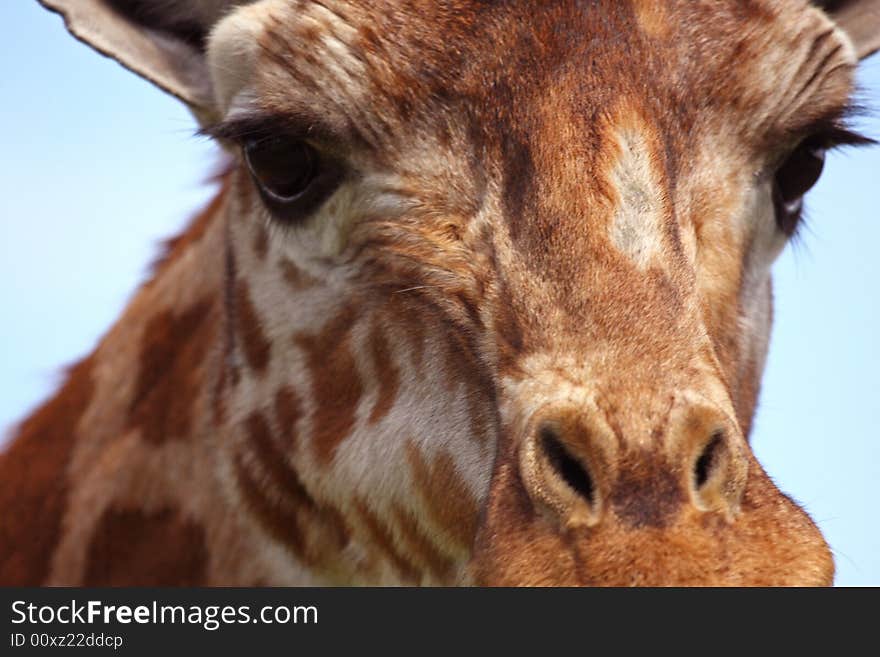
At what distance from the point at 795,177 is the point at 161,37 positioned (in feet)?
7.45

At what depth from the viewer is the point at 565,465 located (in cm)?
309

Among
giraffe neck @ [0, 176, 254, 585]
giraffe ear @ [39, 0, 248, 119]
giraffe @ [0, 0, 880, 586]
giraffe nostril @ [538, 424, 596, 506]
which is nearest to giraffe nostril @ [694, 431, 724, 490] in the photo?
giraffe @ [0, 0, 880, 586]

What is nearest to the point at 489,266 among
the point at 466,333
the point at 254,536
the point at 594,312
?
the point at 466,333

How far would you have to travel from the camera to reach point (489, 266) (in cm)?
366

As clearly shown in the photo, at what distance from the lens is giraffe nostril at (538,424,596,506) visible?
304 centimetres

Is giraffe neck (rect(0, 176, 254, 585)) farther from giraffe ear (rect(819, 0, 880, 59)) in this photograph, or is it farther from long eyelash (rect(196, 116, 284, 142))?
giraffe ear (rect(819, 0, 880, 59))

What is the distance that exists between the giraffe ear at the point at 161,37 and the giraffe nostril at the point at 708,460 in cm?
246

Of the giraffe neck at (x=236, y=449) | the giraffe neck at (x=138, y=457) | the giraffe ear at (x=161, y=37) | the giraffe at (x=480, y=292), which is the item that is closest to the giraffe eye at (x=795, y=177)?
the giraffe at (x=480, y=292)

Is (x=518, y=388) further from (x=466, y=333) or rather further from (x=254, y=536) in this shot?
(x=254, y=536)

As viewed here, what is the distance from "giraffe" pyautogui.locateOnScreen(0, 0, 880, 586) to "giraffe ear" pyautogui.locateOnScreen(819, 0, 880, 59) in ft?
0.03

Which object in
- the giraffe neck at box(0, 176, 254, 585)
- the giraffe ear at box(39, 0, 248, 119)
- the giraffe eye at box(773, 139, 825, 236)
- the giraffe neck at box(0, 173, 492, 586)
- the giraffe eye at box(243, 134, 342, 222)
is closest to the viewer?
the giraffe neck at box(0, 173, 492, 586)

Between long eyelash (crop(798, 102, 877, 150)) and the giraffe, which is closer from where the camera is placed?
the giraffe

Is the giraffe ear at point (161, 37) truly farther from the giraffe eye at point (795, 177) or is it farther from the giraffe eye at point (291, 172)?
the giraffe eye at point (795, 177)

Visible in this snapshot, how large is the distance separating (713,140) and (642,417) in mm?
1196
